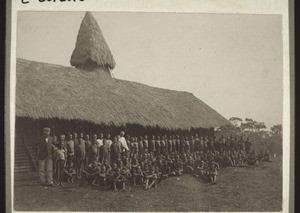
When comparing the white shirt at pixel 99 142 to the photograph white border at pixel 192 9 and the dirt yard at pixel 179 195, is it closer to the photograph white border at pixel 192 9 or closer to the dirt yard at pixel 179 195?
the dirt yard at pixel 179 195

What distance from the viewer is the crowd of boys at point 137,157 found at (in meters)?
3.13

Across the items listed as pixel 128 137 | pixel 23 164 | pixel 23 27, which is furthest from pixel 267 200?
pixel 23 27

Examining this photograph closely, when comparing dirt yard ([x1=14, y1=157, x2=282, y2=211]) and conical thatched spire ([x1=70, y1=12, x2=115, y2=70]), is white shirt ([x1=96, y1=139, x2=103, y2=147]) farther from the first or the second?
conical thatched spire ([x1=70, y1=12, x2=115, y2=70])

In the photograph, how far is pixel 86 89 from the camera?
3.23 m

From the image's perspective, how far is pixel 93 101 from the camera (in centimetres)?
323

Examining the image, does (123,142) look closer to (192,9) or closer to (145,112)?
(145,112)

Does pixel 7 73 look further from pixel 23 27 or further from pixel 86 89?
pixel 86 89

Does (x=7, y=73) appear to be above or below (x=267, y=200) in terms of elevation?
above

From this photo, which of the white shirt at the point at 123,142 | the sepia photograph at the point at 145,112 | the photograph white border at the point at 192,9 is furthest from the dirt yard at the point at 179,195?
the white shirt at the point at 123,142

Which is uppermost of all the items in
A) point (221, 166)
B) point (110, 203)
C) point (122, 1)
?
point (122, 1)

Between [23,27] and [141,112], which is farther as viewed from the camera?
[141,112]

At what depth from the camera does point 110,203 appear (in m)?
3.13

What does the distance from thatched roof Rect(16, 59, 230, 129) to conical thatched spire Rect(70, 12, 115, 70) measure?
3.9 inches

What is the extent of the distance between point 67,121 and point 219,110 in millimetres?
1265
